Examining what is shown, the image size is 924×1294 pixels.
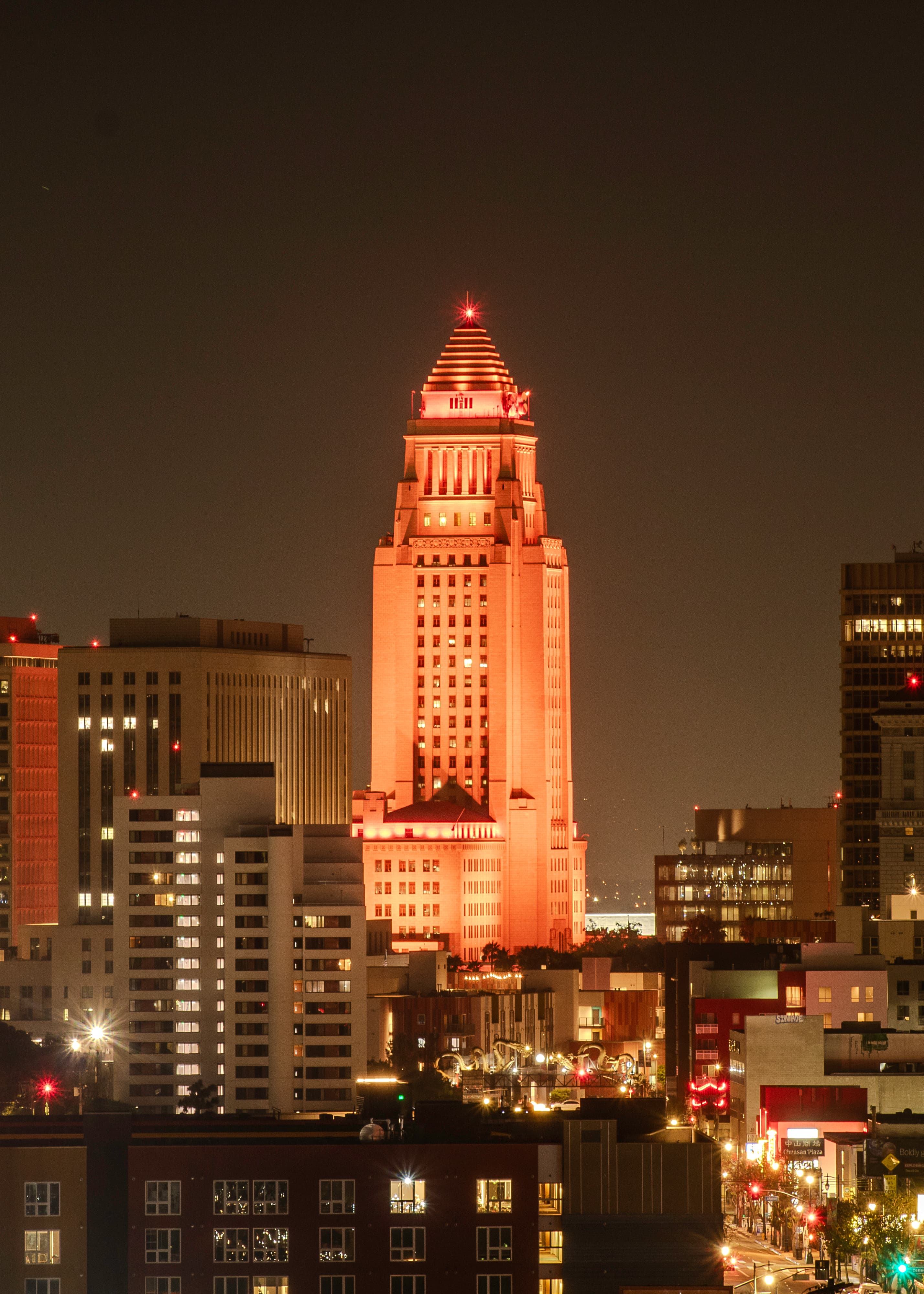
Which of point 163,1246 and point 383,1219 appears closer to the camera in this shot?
point 383,1219

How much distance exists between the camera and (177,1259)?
→ 185875 mm

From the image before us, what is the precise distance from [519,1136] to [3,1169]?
2646 centimetres

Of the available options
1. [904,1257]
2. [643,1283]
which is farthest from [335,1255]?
[904,1257]

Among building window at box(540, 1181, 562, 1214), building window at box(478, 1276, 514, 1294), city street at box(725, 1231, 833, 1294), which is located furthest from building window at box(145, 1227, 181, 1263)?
city street at box(725, 1231, 833, 1294)

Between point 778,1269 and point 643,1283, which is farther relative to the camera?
point 778,1269

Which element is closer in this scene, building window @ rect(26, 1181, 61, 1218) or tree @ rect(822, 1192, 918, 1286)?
building window @ rect(26, 1181, 61, 1218)

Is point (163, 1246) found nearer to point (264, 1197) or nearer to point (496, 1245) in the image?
point (264, 1197)

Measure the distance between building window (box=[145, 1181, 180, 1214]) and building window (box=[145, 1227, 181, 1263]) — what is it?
0.97 m

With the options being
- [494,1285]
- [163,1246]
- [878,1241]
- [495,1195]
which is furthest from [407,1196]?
[878,1241]

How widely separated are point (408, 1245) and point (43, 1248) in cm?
1857

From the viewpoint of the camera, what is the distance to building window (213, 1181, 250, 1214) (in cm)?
18575

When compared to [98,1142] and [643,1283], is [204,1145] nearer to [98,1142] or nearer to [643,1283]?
[98,1142]

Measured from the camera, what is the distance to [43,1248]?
611 ft

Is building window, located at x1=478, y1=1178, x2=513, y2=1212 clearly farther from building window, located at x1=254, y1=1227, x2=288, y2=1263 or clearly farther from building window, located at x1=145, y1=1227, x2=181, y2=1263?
building window, located at x1=145, y1=1227, x2=181, y2=1263
